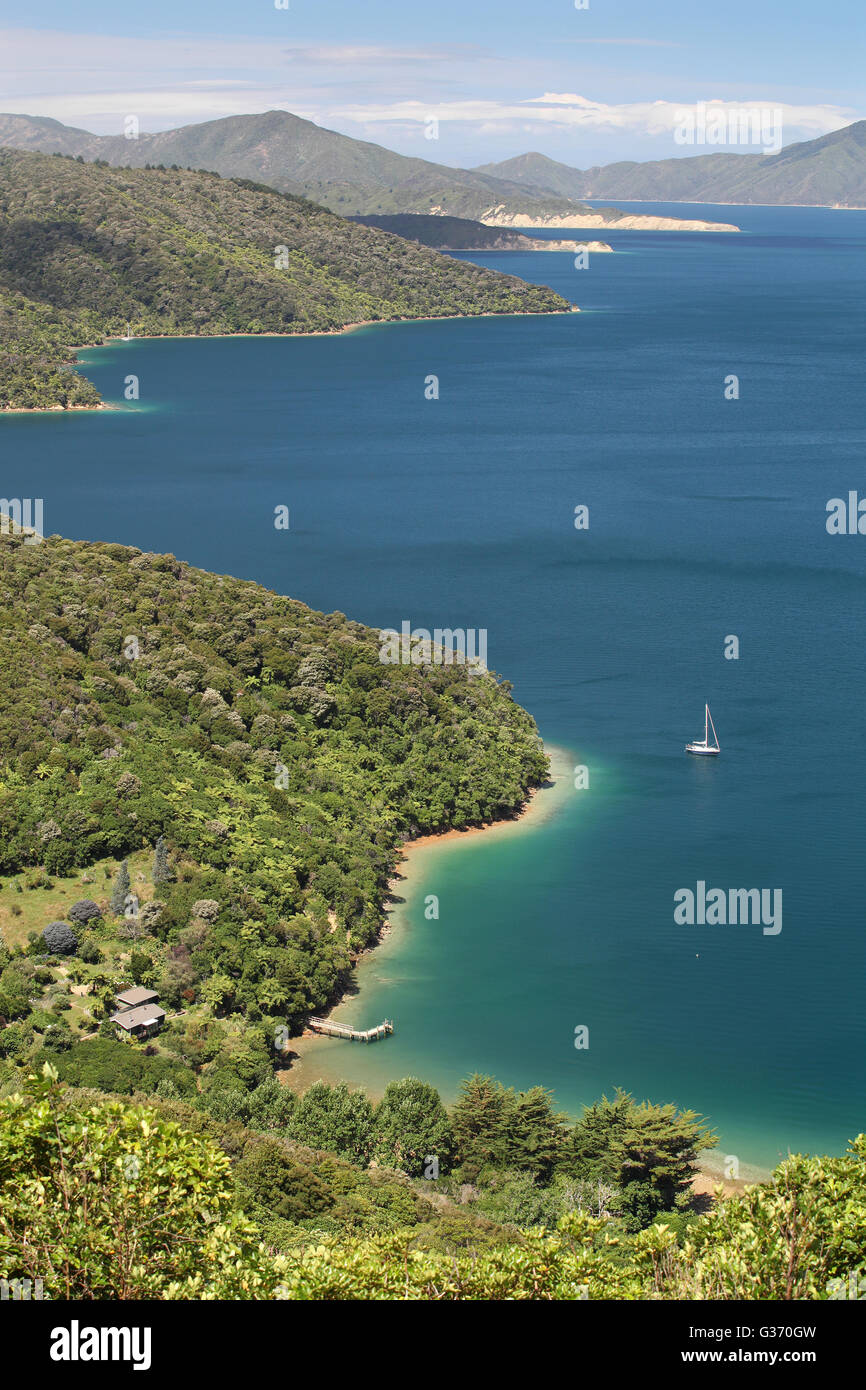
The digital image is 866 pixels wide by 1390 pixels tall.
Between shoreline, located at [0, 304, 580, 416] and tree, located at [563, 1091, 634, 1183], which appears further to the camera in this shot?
shoreline, located at [0, 304, 580, 416]

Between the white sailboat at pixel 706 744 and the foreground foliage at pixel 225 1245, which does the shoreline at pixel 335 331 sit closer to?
the white sailboat at pixel 706 744

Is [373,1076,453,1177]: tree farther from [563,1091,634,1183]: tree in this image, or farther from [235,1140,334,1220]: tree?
[235,1140,334,1220]: tree

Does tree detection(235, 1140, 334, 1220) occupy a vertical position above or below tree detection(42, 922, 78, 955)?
below

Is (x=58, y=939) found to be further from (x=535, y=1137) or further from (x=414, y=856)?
(x=414, y=856)

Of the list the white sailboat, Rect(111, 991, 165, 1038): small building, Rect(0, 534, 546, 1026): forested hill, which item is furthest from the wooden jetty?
the white sailboat

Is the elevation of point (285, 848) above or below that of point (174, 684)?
below
